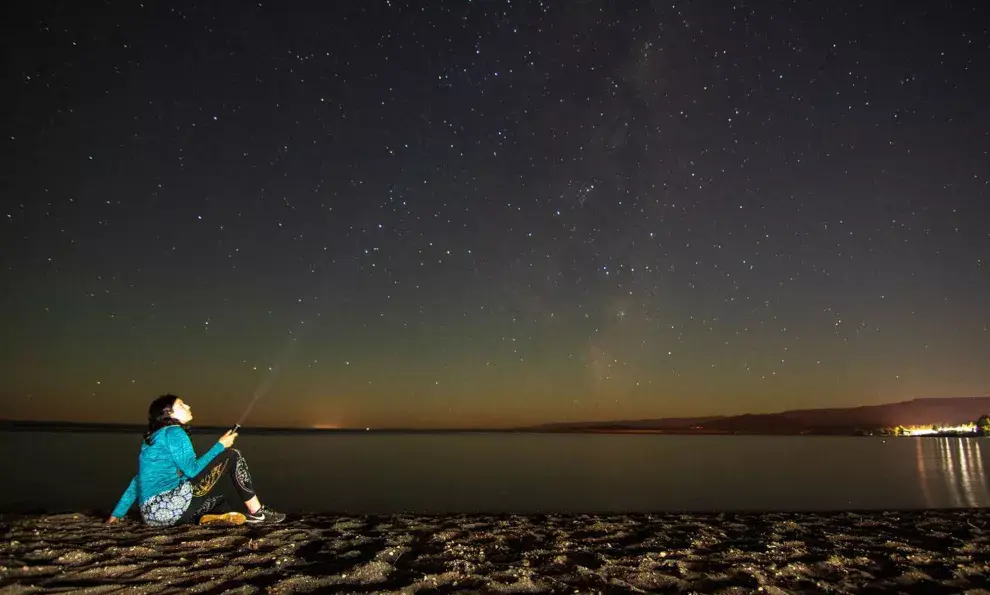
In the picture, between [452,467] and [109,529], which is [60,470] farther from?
→ [109,529]

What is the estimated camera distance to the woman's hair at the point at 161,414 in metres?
6.23

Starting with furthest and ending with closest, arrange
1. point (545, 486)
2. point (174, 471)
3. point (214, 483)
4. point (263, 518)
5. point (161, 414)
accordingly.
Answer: point (545, 486) < point (263, 518) < point (214, 483) < point (174, 471) < point (161, 414)

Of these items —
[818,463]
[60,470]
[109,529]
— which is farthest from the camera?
[818,463]

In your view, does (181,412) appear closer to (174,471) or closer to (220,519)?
(174,471)

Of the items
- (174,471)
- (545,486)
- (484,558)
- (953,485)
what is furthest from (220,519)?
Result: (953,485)

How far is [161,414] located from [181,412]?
0.67 ft

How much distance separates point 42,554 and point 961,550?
10166mm

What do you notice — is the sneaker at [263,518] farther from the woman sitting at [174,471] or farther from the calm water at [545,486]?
the calm water at [545,486]

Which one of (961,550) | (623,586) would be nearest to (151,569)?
(623,586)

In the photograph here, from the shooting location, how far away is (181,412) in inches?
250

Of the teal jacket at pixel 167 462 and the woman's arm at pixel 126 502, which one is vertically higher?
the teal jacket at pixel 167 462

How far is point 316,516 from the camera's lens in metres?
→ 8.80

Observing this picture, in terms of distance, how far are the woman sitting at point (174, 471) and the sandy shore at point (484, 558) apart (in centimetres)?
26

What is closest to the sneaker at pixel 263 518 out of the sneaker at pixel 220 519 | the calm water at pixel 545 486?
the sneaker at pixel 220 519
